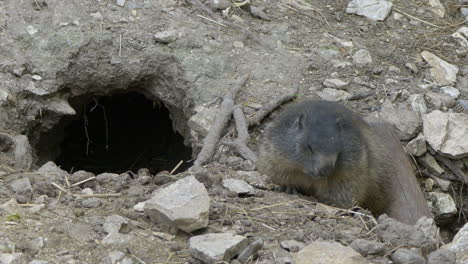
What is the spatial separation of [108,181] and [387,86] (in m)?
2.84

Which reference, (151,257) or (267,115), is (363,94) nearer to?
(267,115)

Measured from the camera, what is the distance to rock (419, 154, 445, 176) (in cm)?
617

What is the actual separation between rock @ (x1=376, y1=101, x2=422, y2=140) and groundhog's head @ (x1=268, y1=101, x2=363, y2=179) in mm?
783

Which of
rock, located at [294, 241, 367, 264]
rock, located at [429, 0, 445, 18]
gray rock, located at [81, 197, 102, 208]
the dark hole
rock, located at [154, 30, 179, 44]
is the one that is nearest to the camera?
rock, located at [294, 241, 367, 264]

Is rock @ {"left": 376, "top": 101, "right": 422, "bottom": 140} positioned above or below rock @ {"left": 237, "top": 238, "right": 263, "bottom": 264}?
below

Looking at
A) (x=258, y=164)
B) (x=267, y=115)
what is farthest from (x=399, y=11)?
(x=258, y=164)

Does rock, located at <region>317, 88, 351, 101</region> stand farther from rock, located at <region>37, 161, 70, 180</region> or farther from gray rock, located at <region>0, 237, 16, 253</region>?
gray rock, located at <region>0, 237, 16, 253</region>

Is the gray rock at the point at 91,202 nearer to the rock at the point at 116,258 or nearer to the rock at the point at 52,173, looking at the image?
the rock at the point at 52,173

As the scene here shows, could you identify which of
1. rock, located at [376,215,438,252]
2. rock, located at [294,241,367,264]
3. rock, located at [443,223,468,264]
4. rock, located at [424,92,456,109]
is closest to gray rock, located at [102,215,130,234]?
rock, located at [294,241,367,264]

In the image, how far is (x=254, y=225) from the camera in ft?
13.9

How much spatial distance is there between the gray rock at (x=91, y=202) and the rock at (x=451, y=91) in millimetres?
3494

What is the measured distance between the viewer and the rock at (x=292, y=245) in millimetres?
3924

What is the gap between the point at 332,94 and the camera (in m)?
6.30

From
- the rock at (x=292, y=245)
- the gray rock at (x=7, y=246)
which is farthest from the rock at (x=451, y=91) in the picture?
the gray rock at (x=7, y=246)
